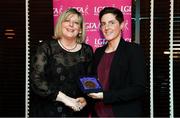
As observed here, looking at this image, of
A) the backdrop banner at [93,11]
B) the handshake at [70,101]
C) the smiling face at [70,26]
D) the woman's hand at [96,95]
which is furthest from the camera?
the backdrop banner at [93,11]

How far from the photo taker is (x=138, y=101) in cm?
353

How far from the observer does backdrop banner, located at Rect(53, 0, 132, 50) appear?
475 centimetres

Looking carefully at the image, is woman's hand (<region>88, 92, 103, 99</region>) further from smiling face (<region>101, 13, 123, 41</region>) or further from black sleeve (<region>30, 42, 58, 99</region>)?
smiling face (<region>101, 13, 123, 41</region>)

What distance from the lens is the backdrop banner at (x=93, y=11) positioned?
4754mm

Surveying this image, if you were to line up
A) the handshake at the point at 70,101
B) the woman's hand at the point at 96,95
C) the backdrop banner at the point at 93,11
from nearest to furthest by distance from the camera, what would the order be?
the woman's hand at the point at 96,95, the handshake at the point at 70,101, the backdrop banner at the point at 93,11

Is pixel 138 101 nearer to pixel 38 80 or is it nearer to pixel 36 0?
pixel 38 80

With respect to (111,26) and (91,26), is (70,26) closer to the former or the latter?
(111,26)

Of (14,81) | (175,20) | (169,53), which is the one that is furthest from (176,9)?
(14,81)

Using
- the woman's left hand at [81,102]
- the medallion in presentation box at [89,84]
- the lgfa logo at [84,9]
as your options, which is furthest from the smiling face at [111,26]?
the lgfa logo at [84,9]

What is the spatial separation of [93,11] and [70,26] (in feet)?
4.00

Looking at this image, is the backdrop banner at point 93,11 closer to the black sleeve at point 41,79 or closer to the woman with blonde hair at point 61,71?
the woman with blonde hair at point 61,71

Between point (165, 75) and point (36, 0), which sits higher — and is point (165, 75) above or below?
below

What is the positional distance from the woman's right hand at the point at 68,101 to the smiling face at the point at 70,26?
478 mm

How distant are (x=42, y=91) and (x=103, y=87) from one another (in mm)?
475
